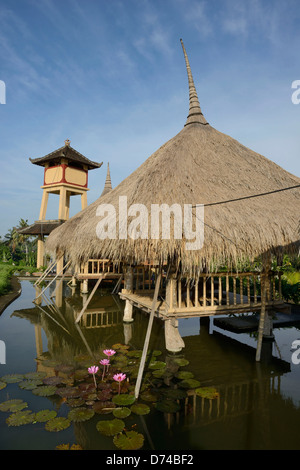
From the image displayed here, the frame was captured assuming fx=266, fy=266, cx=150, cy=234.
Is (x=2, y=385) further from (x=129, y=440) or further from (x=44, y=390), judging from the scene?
(x=129, y=440)

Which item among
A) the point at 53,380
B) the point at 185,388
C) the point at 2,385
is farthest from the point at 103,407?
the point at 2,385

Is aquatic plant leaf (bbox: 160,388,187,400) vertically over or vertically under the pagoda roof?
under

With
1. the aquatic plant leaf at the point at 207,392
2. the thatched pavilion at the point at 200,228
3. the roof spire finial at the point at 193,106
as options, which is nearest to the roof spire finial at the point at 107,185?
the roof spire finial at the point at 193,106

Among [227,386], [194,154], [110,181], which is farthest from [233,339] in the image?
[110,181]

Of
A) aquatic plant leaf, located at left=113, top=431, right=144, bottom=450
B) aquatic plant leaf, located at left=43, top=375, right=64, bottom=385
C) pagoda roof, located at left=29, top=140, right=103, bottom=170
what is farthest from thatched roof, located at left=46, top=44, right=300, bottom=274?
pagoda roof, located at left=29, top=140, right=103, bottom=170

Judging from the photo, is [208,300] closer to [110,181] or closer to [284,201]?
[284,201]

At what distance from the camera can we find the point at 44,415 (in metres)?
3.50

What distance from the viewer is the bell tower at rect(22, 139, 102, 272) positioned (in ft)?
67.5

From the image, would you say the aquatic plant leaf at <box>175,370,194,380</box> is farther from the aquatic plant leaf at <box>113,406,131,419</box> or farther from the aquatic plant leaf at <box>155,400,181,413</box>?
the aquatic plant leaf at <box>113,406,131,419</box>

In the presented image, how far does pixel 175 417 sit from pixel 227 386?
1340 mm

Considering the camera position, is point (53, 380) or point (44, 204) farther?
point (44, 204)

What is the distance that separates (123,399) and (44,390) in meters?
1.30

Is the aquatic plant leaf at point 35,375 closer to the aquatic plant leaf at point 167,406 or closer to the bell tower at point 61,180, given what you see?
the aquatic plant leaf at point 167,406

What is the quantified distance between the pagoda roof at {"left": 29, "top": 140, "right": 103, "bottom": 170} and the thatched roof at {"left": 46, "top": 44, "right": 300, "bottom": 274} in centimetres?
1476
